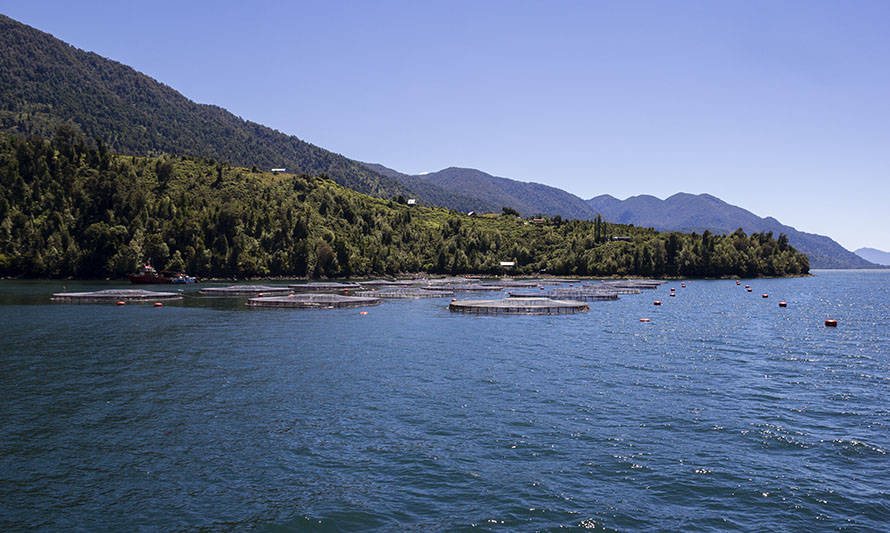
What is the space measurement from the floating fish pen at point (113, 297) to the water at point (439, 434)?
205 feet

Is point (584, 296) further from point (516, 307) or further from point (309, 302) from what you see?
point (309, 302)

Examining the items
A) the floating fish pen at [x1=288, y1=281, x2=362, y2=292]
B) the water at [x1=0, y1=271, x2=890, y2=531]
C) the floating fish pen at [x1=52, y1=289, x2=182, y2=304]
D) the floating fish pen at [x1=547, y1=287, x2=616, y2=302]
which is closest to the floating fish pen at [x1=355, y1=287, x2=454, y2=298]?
the floating fish pen at [x1=288, y1=281, x2=362, y2=292]

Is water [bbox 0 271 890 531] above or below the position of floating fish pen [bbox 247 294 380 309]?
below

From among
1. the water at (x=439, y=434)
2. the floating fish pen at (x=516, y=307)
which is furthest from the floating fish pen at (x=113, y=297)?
the floating fish pen at (x=516, y=307)

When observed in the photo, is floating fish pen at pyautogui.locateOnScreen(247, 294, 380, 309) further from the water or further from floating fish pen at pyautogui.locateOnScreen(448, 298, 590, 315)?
the water

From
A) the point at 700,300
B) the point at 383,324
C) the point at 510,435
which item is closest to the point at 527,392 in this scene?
the point at 510,435

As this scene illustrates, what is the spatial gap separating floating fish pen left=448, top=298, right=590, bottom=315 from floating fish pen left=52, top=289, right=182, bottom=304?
73914 mm

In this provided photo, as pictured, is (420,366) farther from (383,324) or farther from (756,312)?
(756,312)

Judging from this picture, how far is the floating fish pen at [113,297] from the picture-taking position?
433ft

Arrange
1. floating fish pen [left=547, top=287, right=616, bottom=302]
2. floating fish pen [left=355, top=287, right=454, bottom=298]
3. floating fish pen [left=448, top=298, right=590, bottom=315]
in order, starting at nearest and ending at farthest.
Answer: floating fish pen [left=448, top=298, right=590, bottom=315] → floating fish pen [left=547, top=287, right=616, bottom=302] → floating fish pen [left=355, top=287, right=454, bottom=298]

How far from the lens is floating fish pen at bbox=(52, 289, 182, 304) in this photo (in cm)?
13212

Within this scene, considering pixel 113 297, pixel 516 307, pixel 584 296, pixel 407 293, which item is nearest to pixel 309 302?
pixel 407 293

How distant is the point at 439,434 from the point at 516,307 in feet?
260

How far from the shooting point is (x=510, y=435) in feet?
116
